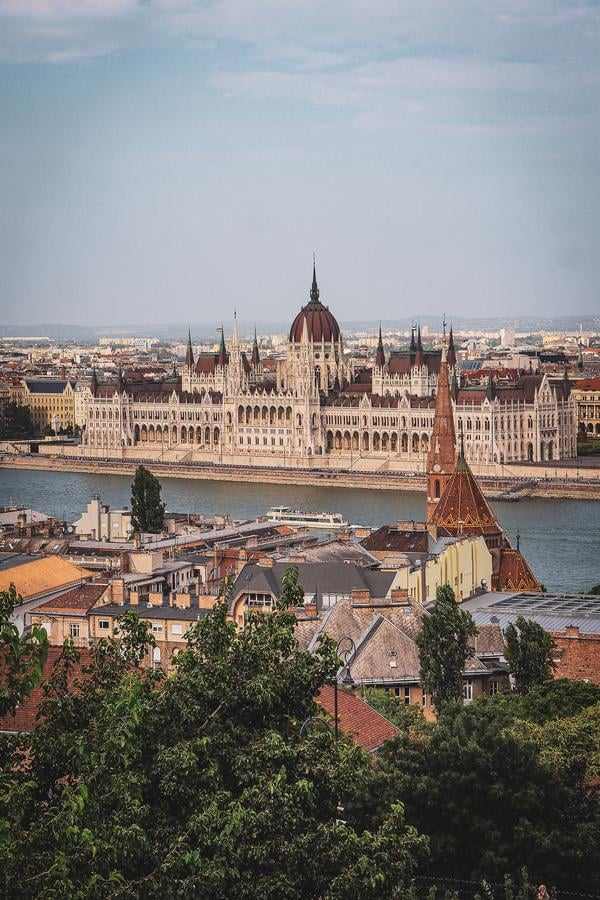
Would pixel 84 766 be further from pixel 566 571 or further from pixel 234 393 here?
pixel 234 393

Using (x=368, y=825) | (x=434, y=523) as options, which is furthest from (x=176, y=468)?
(x=368, y=825)

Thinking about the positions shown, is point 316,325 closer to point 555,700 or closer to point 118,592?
point 118,592

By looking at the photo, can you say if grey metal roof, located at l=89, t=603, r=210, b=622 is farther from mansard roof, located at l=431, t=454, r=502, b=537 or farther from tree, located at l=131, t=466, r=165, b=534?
tree, located at l=131, t=466, r=165, b=534

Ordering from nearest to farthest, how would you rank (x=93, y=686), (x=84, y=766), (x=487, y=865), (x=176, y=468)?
(x=84, y=766) < (x=93, y=686) < (x=487, y=865) < (x=176, y=468)

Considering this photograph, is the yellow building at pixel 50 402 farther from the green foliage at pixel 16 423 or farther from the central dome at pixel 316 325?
the central dome at pixel 316 325

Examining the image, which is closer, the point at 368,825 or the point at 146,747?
the point at 146,747

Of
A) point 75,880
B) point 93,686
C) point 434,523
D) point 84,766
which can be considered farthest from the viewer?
point 434,523

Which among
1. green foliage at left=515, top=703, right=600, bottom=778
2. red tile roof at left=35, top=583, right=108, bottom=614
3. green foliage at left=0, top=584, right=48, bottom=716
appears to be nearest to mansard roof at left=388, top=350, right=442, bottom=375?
red tile roof at left=35, top=583, right=108, bottom=614
